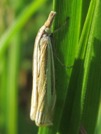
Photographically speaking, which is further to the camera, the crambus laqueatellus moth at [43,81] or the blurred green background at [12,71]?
the blurred green background at [12,71]

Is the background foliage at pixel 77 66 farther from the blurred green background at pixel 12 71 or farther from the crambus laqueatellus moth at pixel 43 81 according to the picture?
the blurred green background at pixel 12 71

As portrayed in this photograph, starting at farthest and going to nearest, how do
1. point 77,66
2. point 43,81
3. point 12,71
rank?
point 12,71 < point 43,81 < point 77,66

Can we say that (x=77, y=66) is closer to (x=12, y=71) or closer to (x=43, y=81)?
(x=43, y=81)

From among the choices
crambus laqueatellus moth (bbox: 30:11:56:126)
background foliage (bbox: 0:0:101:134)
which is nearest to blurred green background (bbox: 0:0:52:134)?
crambus laqueatellus moth (bbox: 30:11:56:126)

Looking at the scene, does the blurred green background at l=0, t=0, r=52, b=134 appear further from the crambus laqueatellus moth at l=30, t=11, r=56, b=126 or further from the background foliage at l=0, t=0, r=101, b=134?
the background foliage at l=0, t=0, r=101, b=134

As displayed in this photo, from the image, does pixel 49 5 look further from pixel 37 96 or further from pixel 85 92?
pixel 85 92

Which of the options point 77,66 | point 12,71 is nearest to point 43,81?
point 77,66

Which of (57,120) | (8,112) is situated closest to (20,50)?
(8,112)

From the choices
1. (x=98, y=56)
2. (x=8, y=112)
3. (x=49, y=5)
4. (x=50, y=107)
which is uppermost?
(x=49, y=5)

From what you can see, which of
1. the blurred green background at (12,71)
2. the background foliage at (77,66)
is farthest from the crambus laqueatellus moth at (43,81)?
the blurred green background at (12,71)

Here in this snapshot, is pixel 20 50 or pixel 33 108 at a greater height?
pixel 20 50

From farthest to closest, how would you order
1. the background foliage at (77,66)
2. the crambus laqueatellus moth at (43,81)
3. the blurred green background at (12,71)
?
the blurred green background at (12,71) < the crambus laqueatellus moth at (43,81) < the background foliage at (77,66)
